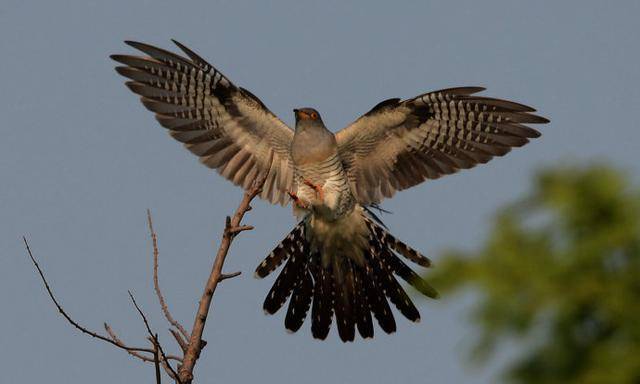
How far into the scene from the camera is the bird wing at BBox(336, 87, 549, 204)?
716 centimetres

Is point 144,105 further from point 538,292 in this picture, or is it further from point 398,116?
point 538,292

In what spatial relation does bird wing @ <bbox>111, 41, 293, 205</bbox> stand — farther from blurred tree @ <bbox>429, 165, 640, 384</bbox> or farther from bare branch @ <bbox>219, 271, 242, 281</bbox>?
blurred tree @ <bbox>429, 165, 640, 384</bbox>

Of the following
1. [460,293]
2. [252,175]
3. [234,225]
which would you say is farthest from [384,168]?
[460,293]

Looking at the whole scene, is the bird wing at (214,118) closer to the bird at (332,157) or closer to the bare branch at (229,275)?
the bird at (332,157)

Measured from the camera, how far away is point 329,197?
6.96 metres

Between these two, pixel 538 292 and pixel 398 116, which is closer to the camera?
pixel 538 292

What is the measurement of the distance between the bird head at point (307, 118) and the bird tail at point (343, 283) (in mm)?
762

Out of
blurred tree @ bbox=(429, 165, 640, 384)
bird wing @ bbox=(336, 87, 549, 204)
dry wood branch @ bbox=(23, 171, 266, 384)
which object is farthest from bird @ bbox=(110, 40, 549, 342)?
blurred tree @ bbox=(429, 165, 640, 384)

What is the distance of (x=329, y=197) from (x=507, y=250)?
5431mm

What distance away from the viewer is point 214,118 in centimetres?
734

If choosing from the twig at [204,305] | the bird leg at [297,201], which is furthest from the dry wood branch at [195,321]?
the bird leg at [297,201]

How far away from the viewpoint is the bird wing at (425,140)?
7156 millimetres

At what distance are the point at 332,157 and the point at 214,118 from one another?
1.06 m

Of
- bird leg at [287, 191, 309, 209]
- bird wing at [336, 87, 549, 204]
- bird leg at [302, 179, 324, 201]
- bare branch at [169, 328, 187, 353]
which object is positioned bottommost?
bare branch at [169, 328, 187, 353]
